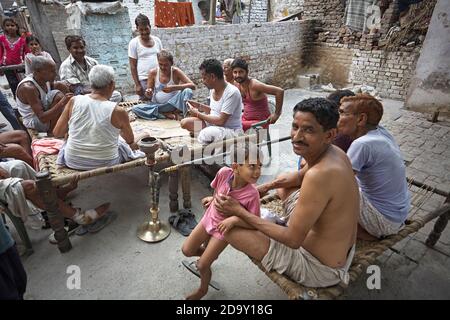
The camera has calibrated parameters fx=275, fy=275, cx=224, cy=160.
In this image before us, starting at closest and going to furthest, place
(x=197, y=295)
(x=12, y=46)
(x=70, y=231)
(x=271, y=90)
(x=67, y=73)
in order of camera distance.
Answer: (x=197, y=295)
(x=70, y=231)
(x=271, y=90)
(x=67, y=73)
(x=12, y=46)

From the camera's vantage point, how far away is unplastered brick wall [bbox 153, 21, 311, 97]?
698cm

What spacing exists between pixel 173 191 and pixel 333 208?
2086mm

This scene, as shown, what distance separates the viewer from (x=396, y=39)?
7.86 metres

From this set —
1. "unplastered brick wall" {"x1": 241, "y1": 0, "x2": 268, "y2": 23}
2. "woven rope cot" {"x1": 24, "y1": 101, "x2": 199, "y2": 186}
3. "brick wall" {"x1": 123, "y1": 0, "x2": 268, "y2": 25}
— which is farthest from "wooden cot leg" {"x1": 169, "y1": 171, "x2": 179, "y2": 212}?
"unplastered brick wall" {"x1": 241, "y1": 0, "x2": 268, "y2": 23}

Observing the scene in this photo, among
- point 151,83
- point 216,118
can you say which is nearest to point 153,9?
point 151,83

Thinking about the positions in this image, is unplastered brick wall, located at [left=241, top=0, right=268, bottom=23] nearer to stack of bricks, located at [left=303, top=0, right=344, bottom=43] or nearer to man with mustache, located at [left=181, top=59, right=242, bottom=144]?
stack of bricks, located at [left=303, top=0, right=344, bottom=43]

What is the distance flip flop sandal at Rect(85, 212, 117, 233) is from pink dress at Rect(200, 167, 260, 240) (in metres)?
1.52

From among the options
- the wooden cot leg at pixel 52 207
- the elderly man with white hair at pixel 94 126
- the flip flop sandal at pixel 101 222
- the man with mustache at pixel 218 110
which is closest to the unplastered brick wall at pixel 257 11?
the man with mustache at pixel 218 110

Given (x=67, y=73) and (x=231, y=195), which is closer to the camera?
(x=231, y=195)

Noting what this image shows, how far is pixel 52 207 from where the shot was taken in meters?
2.61

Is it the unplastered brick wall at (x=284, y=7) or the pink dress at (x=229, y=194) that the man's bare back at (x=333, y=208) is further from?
the unplastered brick wall at (x=284, y=7)

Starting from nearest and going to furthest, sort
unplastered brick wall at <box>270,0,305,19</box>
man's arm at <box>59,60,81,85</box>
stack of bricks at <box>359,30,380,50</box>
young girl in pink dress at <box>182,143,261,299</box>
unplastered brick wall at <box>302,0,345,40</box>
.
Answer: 1. young girl in pink dress at <box>182,143,261,299</box>
2. man's arm at <box>59,60,81,85</box>
3. stack of bricks at <box>359,30,380,50</box>
4. unplastered brick wall at <box>302,0,345,40</box>
5. unplastered brick wall at <box>270,0,305,19</box>

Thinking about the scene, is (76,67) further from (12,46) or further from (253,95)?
(253,95)
